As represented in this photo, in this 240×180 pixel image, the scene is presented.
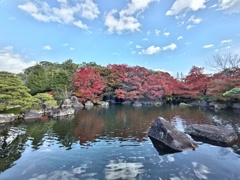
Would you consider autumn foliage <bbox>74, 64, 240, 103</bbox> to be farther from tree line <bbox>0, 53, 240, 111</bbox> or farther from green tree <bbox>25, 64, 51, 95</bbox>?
green tree <bbox>25, 64, 51, 95</bbox>

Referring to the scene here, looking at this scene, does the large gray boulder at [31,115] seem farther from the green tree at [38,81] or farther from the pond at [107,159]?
the green tree at [38,81]

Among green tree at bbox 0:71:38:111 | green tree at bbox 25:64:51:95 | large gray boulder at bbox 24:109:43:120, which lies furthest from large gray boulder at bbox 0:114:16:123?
green tree at bbox 25:64:51:95

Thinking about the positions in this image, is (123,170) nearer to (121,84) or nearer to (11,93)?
(11,93)

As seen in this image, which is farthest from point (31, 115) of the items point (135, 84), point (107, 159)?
point (135, 84)

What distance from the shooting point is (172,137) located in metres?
9.78

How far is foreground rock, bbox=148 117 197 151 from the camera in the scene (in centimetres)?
953

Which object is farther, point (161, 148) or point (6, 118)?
point (6, 118)

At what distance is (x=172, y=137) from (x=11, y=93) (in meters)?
16.0

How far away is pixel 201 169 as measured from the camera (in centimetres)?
719

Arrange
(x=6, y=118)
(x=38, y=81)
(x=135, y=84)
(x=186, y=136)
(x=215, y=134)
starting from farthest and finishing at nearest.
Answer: (x=135, y=84), (x=38, y=81), (x=6, y=118), (x=215, y=134), (x=186, y=136)

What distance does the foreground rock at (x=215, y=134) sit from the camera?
10617 millimetres

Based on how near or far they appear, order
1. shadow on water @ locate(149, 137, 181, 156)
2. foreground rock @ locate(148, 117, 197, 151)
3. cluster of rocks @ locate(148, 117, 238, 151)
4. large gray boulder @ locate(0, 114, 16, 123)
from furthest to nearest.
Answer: large gray boulder @ locate(0, 114, 16, 123) < cluster of rocks @ locate(148, 117, 238, 151) < foreground rock @ locate(148, 117, 197, 151) < shadow on water @ locate(149, 137, 181, 156)

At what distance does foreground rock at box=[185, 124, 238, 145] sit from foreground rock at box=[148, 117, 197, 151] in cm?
167

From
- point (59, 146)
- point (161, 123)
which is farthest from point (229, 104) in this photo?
point (59, 146)
